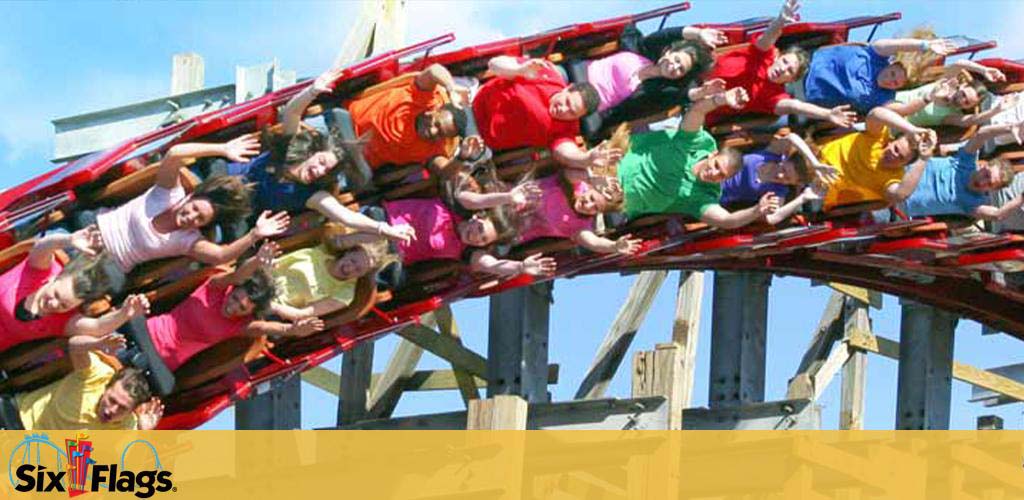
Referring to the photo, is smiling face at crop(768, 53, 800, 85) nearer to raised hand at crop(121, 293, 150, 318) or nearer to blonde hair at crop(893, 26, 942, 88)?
blonde hair at crop(893, 26, 942, 88)

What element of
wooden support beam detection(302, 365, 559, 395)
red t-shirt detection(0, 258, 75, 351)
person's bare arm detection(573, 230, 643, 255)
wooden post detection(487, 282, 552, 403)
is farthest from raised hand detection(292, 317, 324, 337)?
wooden support beam detection(302, 365, 559, 395)

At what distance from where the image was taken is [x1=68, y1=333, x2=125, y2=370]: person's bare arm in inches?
360

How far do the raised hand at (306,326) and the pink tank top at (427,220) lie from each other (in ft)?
1.58

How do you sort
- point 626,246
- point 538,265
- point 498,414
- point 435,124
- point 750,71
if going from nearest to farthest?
point 435,124 < point 498,414 < point 538,265 < point 626,246 < point 750,71

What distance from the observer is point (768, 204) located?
34.8ft

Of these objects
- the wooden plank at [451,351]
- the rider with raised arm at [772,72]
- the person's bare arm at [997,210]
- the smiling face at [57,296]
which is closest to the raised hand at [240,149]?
the smiling face at [57,296]

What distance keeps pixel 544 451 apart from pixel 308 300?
1386mm

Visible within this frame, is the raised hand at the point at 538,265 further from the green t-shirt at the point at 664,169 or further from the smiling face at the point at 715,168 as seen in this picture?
the smiling face at the point at 715,168

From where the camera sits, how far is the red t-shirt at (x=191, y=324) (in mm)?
9445

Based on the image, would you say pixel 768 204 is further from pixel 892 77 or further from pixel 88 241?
pixel 88 241

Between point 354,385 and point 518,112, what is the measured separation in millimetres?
2082

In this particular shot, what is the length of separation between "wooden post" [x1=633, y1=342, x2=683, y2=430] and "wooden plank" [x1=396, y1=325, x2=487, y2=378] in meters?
0.96

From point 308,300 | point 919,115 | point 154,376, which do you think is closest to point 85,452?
point 154,376

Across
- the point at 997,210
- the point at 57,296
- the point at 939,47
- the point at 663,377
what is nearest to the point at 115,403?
the point at 57,296
